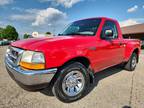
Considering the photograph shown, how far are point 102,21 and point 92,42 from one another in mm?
913

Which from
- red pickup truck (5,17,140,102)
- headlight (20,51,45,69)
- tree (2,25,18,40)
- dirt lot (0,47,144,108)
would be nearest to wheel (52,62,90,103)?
red pickup truck (5,17,140,102)

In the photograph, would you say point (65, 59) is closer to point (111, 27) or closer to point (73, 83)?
point (73, 83)

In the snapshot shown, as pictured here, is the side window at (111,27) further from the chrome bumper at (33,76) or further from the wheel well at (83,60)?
the chrome bumper at (33,76)

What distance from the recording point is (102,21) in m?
4.02

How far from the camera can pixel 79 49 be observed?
3.12m

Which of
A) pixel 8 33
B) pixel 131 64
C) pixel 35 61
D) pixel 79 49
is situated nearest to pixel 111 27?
pixel 79 49

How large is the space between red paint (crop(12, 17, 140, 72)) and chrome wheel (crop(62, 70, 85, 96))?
0.42 metres

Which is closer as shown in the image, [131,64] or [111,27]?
[111,27]

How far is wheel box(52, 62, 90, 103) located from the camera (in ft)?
9.73

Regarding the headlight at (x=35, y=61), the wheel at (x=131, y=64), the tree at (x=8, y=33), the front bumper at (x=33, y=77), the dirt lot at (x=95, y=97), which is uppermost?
the tree at (x=8, y=33)

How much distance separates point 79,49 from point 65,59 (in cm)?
44

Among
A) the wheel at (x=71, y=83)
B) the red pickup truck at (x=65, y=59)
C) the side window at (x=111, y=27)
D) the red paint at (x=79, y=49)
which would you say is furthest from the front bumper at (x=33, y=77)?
the side window at (x=111, y=27)

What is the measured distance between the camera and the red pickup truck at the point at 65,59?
262cm

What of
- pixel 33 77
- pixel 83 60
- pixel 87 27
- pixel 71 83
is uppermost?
pixel 87 27
